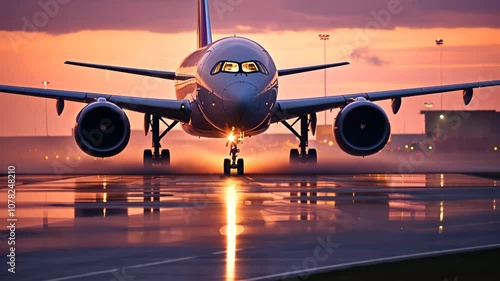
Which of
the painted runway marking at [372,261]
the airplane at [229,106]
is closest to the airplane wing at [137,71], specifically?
the airplane at [229,106]

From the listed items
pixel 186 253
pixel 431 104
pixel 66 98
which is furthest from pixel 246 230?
pixel 431 104

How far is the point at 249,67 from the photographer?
38.4 metres

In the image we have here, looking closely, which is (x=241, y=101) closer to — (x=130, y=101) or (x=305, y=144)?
(x=130, y=101)

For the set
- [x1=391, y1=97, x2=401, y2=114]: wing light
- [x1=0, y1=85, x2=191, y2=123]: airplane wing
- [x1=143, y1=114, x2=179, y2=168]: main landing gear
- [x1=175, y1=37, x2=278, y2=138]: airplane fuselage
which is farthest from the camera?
[x1=143, y1=114, x2=179, y2=168]: main landing gear

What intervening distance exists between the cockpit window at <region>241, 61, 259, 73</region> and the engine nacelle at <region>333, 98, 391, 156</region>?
165 inches

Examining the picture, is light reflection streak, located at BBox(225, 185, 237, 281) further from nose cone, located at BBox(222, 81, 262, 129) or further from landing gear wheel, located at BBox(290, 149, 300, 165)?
landing gear wheel, located at BBox(290, 149, 300, 165)

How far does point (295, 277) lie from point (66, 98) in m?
30.9

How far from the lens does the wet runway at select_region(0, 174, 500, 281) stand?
14602 millimetres

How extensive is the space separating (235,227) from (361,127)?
72.5 feet

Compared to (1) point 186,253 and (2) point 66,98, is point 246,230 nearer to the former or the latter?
(1) point 186,253

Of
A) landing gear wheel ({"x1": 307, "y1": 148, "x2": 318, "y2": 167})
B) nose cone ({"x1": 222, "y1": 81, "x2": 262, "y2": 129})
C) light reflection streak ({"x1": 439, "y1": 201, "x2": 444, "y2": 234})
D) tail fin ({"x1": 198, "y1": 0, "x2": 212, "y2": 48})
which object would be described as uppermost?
tail fin ({"x1": 198, "y1": 0, "x2": 212, "y2": 48})

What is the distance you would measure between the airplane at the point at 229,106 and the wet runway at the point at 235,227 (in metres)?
5.66

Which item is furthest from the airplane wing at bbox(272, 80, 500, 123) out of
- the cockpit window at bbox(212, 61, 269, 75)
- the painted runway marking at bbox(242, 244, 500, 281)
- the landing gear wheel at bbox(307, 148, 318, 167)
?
the painted runway marking at bbox(242, 244, 500, 281)

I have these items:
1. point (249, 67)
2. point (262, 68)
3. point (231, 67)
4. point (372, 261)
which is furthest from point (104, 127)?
point (372, 261)
